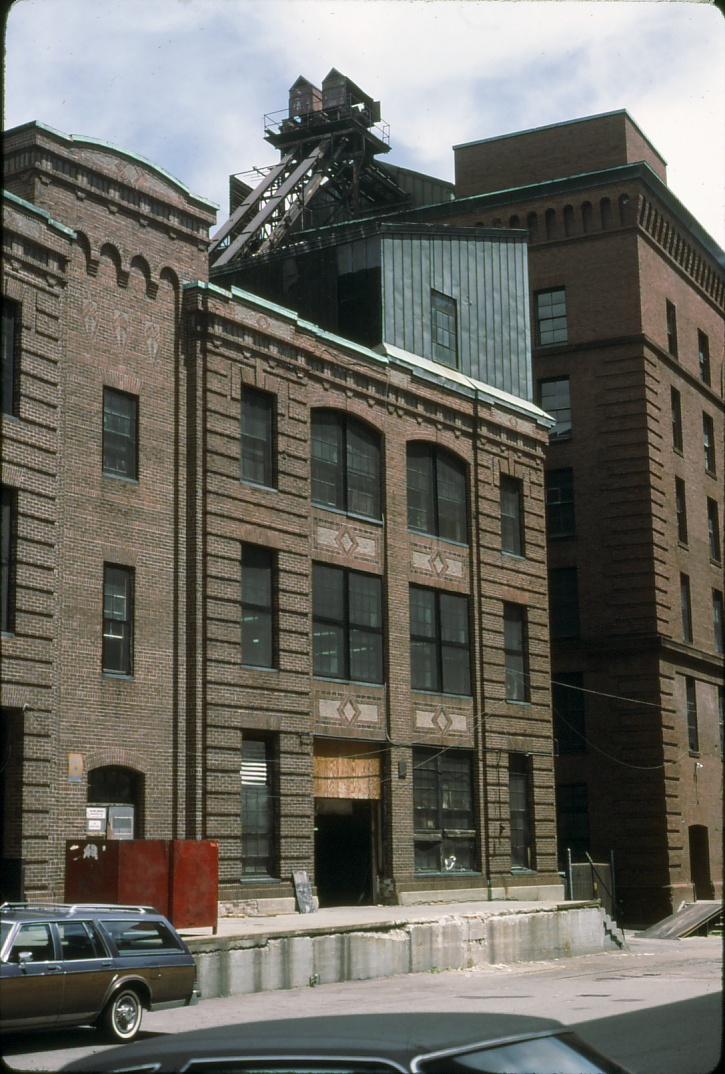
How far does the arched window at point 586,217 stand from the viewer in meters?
47.8

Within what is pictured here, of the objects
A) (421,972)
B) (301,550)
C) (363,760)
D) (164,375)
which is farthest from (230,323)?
(421,972)

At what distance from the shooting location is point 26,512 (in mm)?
26031

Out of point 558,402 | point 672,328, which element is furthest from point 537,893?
point 672,328

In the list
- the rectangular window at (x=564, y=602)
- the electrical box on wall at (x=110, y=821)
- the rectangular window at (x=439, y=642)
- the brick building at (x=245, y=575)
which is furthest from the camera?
the rectangular window at (x=564, y=602)

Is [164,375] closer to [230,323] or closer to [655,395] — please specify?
[230,323]

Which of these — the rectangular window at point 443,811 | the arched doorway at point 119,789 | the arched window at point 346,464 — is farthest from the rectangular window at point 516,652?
the arched doorway at point 119,789

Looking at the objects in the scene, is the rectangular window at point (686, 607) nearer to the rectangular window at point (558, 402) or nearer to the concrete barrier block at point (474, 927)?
the rectangular window at point (558, 402)

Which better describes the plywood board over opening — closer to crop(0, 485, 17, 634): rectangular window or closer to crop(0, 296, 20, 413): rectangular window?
crop(0, 485, 17, 634): rectangular window

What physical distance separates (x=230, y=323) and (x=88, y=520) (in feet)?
20.2

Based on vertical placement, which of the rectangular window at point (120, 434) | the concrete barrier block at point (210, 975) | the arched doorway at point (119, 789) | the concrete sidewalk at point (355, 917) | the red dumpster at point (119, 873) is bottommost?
the concrete barrier block at point (210, 975)

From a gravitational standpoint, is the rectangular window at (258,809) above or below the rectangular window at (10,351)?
below

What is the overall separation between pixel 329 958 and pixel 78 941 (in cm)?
915

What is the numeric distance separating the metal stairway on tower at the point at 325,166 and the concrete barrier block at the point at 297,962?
34767 mm

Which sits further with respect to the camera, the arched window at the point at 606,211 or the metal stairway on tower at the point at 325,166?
the metal stairway on tower at the point at 325,166
